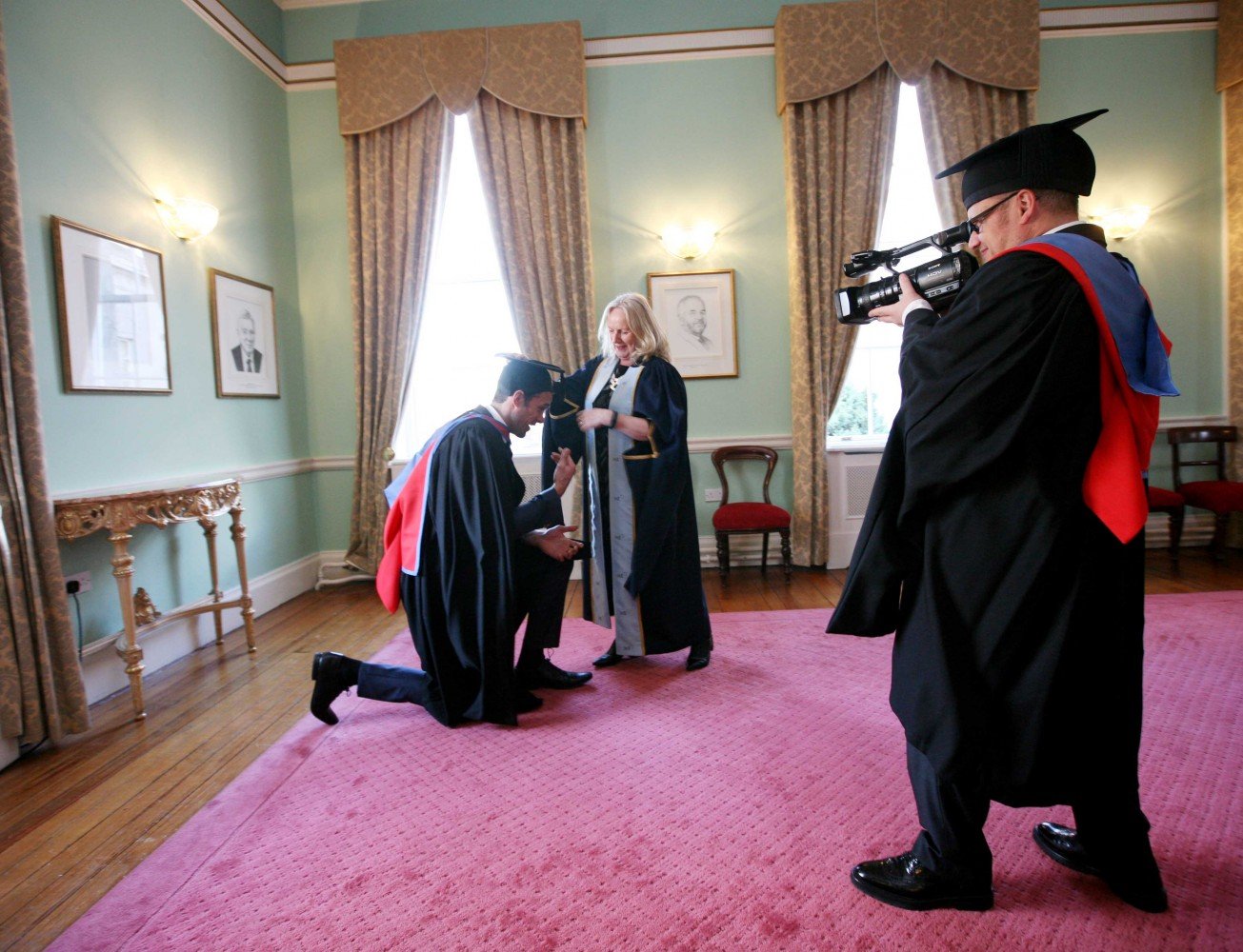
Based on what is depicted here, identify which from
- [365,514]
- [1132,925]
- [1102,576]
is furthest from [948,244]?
[365,514]

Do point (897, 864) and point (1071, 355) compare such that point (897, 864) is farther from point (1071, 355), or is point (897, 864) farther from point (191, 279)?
point (191, 279)

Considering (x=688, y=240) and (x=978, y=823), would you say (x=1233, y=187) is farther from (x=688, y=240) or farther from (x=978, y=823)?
(x=978, y=823)

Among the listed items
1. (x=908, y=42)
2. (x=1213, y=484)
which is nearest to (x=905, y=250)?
(x=908, y=42)

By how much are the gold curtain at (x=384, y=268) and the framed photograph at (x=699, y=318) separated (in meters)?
1.76

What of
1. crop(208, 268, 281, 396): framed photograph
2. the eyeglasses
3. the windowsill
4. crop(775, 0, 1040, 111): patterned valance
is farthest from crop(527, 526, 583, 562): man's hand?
crop(775, 0, 1040, 111): patterned valance

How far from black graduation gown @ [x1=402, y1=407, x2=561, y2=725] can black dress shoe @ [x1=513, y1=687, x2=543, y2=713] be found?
145 mm

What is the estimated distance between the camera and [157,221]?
381 cm

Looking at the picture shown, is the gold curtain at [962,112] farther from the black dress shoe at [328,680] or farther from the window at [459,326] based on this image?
the black dress shoe at [328,680]

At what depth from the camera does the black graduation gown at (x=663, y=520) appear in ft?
10.3

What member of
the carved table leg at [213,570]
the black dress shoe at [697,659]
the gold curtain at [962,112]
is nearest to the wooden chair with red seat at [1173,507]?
the gold curtain at [962,112]

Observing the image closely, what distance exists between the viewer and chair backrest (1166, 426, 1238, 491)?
518cm

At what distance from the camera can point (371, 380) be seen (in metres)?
5.34

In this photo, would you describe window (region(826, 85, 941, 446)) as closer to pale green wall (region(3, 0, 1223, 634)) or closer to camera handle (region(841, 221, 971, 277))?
pale green wall (region(3, 0, 1223, 634))

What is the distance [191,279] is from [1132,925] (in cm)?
486
